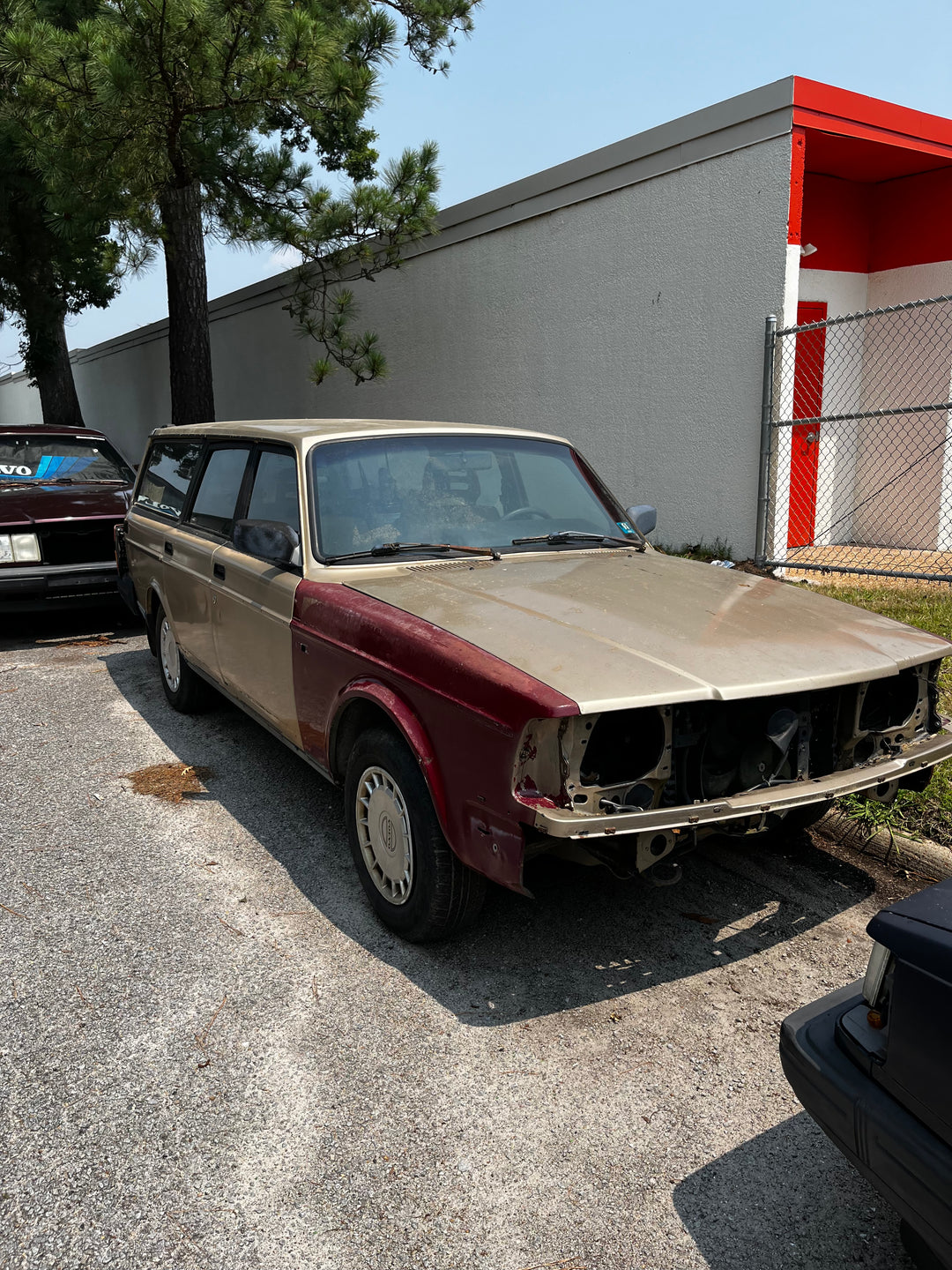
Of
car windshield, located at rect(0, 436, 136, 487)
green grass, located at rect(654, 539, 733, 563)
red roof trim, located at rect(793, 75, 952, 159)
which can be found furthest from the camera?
green grass, located at rect(654, 539, 733, 563)

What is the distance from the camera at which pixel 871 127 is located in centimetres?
872

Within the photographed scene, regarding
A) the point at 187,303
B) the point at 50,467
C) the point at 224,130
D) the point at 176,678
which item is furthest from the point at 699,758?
the point at 187,303

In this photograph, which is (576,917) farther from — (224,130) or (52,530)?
(224,130)

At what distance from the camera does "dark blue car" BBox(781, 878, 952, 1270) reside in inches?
66.2

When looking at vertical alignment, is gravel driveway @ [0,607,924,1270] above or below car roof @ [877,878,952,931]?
below

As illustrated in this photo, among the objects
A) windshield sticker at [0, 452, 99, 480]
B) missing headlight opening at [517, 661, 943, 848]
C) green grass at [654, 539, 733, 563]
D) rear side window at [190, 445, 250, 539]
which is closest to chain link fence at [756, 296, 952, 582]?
green grass at [654, 539, 733, 563]

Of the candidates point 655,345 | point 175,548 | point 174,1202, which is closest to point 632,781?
point 174,1202

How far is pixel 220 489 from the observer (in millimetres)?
5121

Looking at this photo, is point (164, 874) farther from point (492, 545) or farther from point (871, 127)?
point (871, 127)

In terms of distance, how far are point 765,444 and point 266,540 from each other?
558cm

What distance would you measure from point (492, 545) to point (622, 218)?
6.88 meters

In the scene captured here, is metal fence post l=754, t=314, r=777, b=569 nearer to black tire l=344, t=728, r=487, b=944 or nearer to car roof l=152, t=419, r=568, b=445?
car roof l=152, t=419, r=568, b=445

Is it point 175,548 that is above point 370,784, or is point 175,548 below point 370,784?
above

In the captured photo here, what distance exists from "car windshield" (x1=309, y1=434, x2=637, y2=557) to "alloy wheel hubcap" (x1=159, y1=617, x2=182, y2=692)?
226 centimetres
